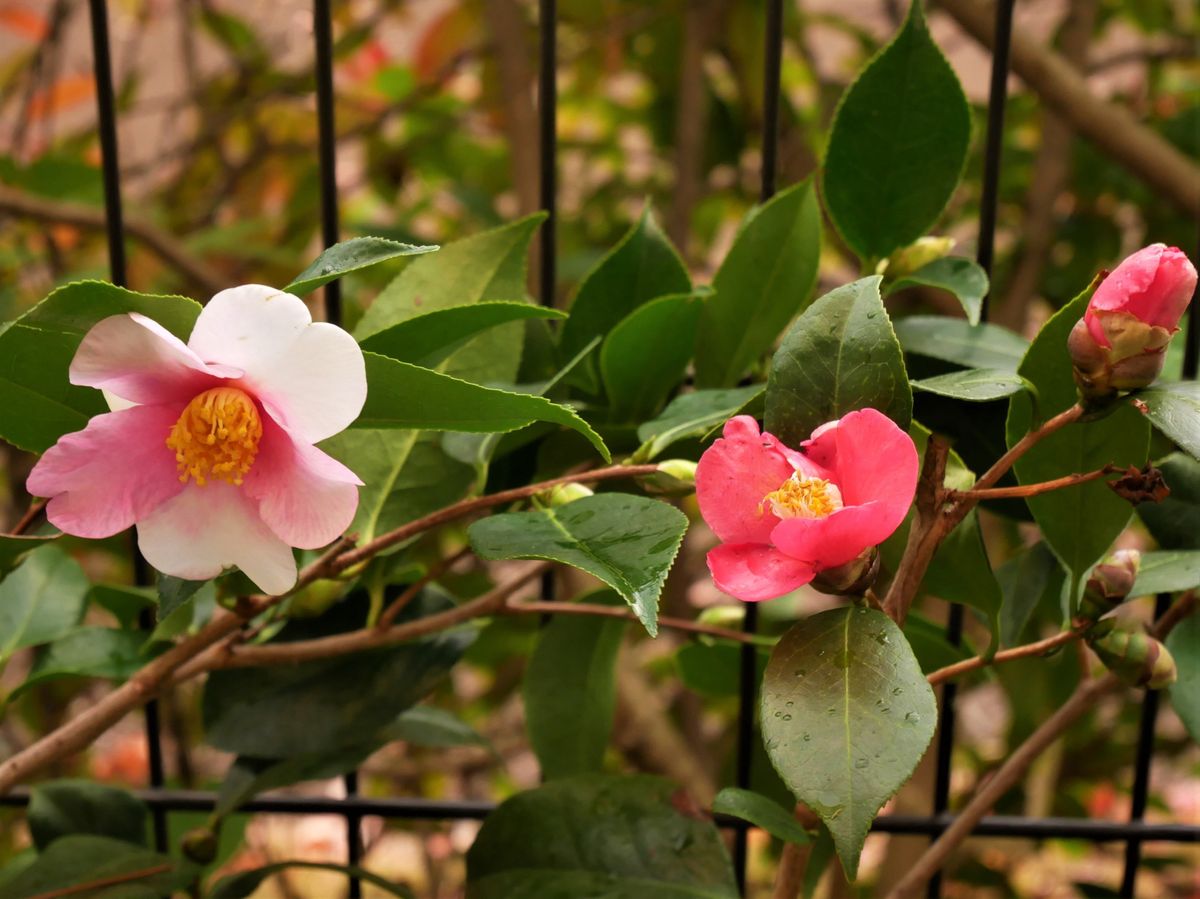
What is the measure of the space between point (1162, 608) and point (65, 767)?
1.20 metres

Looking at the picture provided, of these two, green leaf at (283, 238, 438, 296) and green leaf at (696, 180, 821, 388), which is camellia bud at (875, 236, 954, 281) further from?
green leaf at (283, 238, 438, 296)

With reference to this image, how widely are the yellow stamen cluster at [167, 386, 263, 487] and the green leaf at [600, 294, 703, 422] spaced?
20cm

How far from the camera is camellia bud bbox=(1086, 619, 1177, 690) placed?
486mm

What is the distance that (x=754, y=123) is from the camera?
4.83 ft

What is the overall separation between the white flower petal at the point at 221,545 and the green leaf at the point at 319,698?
0.17m

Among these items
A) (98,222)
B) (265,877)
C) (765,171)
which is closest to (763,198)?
(765,171)

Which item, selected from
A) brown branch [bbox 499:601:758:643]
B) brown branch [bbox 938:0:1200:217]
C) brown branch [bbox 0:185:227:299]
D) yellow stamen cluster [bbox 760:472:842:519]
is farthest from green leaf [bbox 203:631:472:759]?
brown branch [bbox 938:0:1200:217]

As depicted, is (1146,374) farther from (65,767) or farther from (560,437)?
(65,767)

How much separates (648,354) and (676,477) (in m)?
0.10

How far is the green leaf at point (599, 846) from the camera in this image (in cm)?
54

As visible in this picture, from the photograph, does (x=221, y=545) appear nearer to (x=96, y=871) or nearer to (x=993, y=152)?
(x=96, y=871)

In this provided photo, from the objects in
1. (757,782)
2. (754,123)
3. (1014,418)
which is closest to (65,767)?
(757,782)

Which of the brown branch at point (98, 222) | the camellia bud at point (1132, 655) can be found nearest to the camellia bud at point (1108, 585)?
the camellia bud at point (1132, 655)

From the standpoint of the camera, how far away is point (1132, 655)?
49 centimetres
